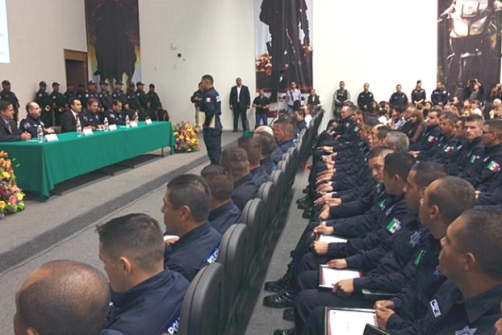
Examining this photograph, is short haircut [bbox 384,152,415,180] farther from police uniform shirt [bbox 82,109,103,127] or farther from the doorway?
the doorway

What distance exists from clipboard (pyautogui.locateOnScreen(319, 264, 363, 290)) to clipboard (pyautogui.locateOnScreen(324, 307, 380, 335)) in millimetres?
319

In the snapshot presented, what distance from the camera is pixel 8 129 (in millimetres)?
5418

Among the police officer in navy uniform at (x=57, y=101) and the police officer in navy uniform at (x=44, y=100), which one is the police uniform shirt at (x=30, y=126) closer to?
the police officer in navy uniform at (x=44, y=100)

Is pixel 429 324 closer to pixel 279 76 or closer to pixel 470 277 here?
pixel 470 277

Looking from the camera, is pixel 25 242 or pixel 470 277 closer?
pixel 470 277

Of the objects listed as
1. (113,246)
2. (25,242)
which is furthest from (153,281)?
(25,242)

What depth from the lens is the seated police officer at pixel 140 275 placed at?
1457 millimetres

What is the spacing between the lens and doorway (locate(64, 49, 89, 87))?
13641 mm

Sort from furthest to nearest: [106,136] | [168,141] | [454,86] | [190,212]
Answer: [454,86]
[168,141]
[106,136]
[190,212]

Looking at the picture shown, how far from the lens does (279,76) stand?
Result: 1384cm

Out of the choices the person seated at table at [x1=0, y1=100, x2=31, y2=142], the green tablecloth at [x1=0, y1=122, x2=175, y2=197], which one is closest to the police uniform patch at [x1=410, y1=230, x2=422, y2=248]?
the green tablecloth at [x1=0, y1=122, x2=175, y2=197]

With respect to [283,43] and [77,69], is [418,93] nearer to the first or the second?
[283,43]

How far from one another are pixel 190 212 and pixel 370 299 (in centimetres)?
89

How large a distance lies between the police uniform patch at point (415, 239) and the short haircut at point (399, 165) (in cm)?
51
